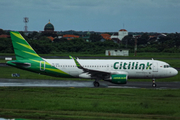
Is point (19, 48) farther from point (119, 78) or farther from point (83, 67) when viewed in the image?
point (119, 78)

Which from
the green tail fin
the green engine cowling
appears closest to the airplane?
the green tail fin

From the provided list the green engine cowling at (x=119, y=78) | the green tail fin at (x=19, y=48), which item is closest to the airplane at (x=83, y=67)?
the green tail fin at (x=19, y=48)

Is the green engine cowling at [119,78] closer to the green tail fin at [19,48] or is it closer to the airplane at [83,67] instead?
the airplane at [83,67]

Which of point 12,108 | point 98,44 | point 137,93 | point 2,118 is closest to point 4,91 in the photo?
point 12,108

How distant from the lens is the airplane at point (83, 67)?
3491cm

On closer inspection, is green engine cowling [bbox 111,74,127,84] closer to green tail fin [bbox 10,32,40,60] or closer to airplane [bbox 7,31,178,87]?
airplane [bbox 7,31,178,87]

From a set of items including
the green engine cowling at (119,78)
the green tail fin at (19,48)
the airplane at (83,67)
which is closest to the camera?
the green engine cowling at (119,78)

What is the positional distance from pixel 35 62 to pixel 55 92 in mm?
7419

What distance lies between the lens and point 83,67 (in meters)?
35.2

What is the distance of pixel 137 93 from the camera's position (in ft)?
93.6

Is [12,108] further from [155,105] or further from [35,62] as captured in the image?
[35,62]

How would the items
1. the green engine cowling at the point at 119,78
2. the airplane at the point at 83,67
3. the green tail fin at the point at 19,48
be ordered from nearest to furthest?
the green engine cowling at the point at 119,78 < the airplane at the point at 83,67 < the green tail fin at the point at 19,48

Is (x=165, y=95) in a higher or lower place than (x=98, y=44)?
lower

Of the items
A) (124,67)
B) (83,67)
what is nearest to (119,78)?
(124,67)
